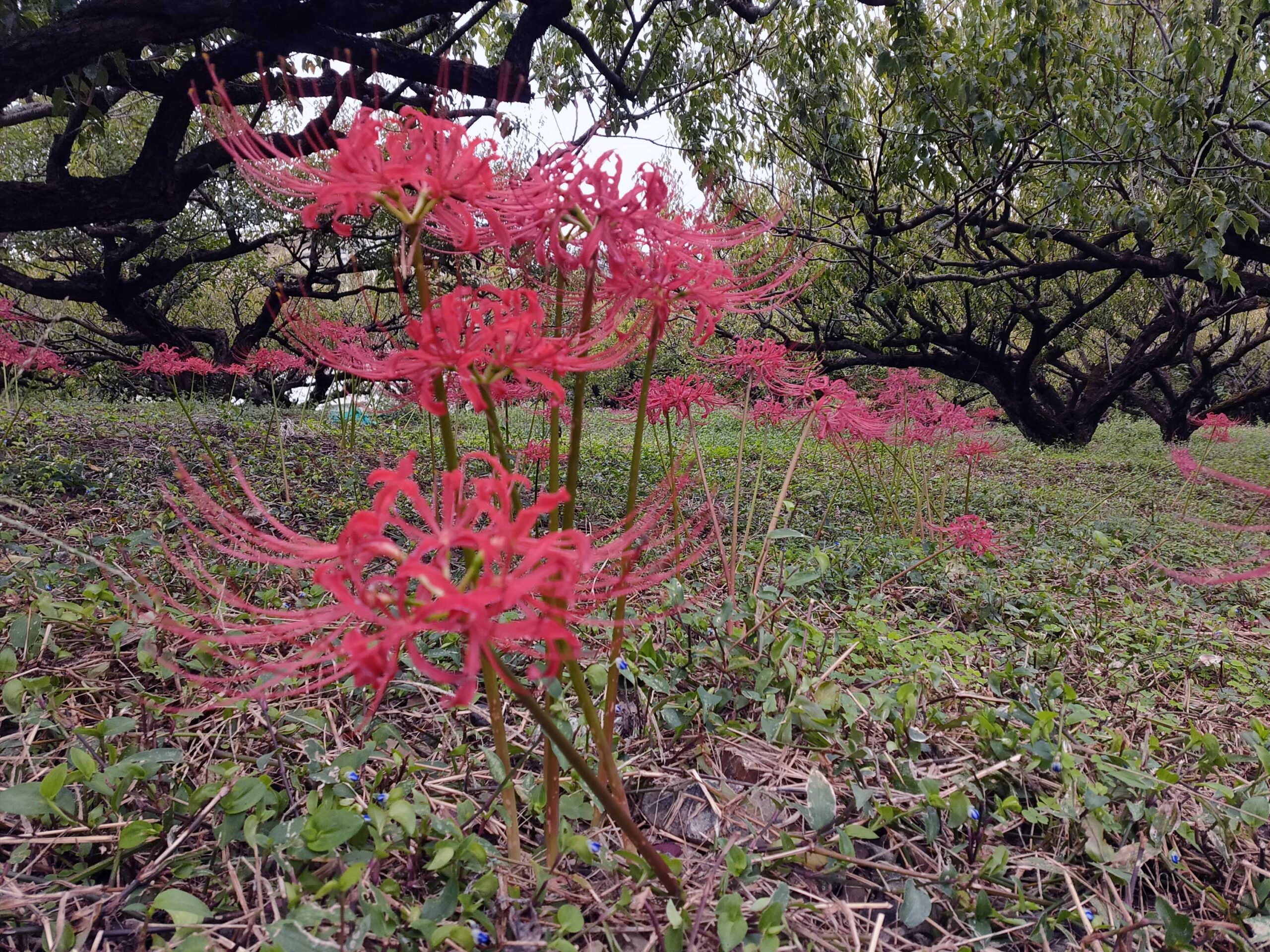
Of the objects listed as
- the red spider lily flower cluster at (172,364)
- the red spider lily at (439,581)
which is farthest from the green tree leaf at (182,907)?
the red spider lily flower cluster at (172,364)

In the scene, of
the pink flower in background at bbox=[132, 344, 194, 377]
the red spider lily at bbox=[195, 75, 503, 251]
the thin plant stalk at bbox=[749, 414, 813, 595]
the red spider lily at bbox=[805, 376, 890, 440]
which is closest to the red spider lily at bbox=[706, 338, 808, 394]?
the red spider lily at bbox=[805, 376, 890, 440]

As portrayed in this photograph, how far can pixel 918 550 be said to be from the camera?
3641 millimetres

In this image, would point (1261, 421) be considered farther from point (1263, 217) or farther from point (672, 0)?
point (672, 0)

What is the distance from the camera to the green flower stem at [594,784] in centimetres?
68

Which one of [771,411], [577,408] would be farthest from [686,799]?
[771,411]

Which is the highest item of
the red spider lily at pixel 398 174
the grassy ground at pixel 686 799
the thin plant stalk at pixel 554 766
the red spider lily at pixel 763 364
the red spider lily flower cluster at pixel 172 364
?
the red spider lily at pixel 398 174

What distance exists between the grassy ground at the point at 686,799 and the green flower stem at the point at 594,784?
63mm

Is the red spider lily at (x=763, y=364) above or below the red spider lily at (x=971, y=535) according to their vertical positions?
above

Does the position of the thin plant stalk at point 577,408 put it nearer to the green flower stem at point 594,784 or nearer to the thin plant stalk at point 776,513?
the green flower stem at point 594,784

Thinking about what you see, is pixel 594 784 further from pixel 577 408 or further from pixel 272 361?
pixel 272 361

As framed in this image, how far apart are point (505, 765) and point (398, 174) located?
2.81 ft

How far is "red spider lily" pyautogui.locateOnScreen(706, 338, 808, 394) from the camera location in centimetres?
219

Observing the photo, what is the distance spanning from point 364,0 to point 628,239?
415 centimetres

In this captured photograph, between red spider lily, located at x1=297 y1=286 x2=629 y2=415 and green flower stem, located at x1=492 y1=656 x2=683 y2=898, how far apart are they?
316 mm
